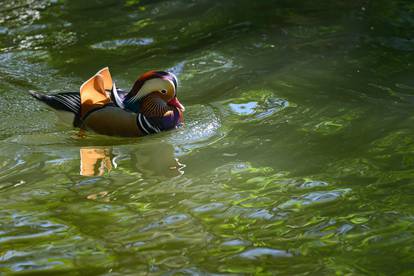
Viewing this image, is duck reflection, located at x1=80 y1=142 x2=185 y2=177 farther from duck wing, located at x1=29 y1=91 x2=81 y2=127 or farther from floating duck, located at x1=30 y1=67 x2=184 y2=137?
duck wing, located at x1=29 y1=91 x2=81 y2=127

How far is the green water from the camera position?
434 cm

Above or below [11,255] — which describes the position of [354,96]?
below

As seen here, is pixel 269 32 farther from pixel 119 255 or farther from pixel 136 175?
pixel 119 255

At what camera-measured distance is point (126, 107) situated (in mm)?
6840

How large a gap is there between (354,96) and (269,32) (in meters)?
2.73

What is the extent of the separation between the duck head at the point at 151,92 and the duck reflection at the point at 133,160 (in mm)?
428

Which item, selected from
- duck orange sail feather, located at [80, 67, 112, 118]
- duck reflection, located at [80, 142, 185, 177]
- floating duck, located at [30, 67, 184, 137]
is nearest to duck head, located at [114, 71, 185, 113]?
floating duck, located at [30, 67, 184, 137]

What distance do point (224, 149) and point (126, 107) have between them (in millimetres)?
1174

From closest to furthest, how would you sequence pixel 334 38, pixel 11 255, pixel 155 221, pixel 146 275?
pixel 146 275 < pixel 11 255 < pixel 155 221 < pixel 334 38

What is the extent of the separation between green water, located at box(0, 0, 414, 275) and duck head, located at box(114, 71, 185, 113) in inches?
12.1

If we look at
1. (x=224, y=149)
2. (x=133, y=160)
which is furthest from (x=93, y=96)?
(x=224, y=149)

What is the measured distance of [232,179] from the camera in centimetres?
547

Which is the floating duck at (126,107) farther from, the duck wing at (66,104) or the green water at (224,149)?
the green water at (224,149)

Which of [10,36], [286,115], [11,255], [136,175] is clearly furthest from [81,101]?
[10,36]
